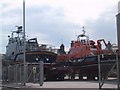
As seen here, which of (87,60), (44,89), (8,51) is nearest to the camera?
(44,89)

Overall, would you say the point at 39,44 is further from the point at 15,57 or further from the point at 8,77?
the point at 8,77

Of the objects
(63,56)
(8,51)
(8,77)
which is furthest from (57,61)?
(8,51)

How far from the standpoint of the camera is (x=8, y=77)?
1262 inches

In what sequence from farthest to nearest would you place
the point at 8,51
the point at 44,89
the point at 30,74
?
the point at 8,51, the point at 30,74, the point at 44,89

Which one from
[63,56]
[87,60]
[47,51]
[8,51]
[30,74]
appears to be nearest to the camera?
[30,74]

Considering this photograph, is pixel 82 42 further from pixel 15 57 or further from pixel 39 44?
pixel 15 57

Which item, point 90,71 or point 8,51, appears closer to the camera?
point 90,71

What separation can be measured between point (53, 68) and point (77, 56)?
376 centimetres

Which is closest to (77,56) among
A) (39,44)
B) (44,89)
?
(39,44)

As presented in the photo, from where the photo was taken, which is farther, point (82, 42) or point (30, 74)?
point (82, 42)

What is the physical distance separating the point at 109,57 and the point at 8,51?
646 inches

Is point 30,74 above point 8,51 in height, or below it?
below

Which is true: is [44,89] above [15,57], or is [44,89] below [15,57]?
below

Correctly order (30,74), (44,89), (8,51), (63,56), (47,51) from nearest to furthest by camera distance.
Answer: (44,89)
(30,74)
(47,51)
(63,56)
(8,51)
